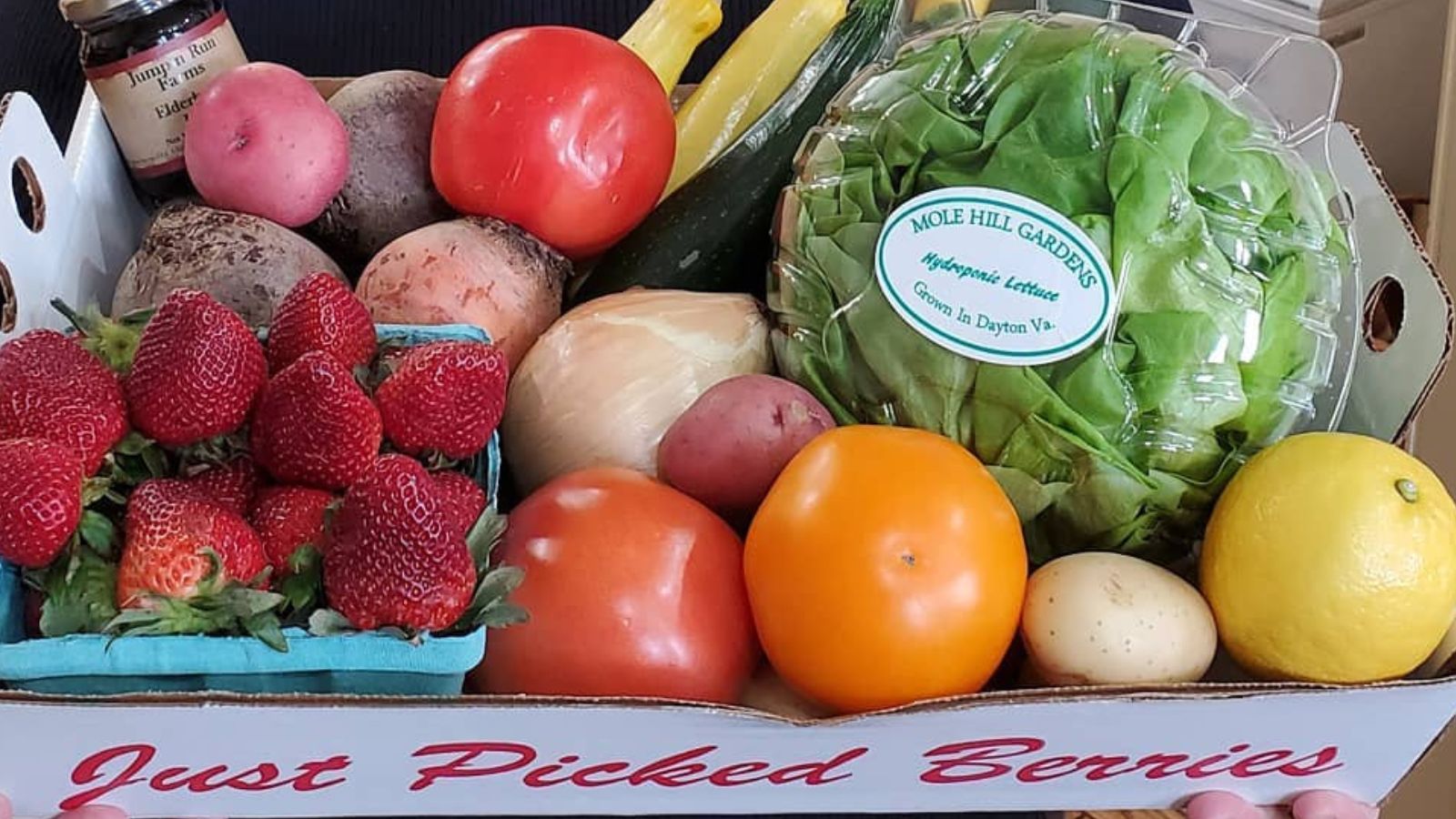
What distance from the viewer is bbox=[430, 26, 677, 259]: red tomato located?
0.87 m

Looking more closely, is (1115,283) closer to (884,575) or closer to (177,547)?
(884,575)

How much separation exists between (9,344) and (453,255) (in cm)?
27

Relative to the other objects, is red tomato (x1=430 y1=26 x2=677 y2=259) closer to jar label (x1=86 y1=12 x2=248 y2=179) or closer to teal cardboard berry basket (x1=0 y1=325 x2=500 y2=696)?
jar label (x1=86 y1=12 x2=248 y2=179)

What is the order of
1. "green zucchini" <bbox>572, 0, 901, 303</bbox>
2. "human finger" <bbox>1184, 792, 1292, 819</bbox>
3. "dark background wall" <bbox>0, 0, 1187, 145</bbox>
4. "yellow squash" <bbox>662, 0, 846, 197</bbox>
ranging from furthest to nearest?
"dark background wall" <bbox>0, 0, 1187, 145</bbox> → "yellow squash" <bbox>662, 0, 846, 197</bbox> → "green zucchini" <bbox>572, 0, 901, 303</bbox> → "human finger" <bbox>1184, 792, 1292, 819</bbox>

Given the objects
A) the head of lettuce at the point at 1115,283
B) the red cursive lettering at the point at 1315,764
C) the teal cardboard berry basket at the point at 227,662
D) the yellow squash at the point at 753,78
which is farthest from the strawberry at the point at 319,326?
the red cursive lettering at the point at 1315,764

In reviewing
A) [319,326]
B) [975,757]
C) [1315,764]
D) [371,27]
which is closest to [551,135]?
[319,326]

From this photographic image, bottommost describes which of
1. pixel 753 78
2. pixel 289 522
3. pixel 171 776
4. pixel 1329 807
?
pixel 1329 807

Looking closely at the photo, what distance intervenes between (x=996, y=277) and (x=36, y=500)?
486mm

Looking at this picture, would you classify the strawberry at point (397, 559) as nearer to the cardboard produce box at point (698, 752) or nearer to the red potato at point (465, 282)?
the cardboard produce box at point (698, 752)

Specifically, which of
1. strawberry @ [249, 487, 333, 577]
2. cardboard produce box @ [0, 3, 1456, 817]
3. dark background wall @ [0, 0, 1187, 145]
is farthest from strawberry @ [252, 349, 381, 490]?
dark background wall @ [0, 0, 1187, 145]

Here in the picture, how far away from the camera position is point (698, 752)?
0.63m

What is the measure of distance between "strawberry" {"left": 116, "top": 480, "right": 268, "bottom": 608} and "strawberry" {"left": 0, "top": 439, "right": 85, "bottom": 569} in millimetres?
28

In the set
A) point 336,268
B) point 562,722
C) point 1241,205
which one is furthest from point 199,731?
point 1241,205

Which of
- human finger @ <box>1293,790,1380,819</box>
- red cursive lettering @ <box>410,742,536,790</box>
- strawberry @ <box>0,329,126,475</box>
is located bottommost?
human finger @ <box>1293,790,1380,819</box>
